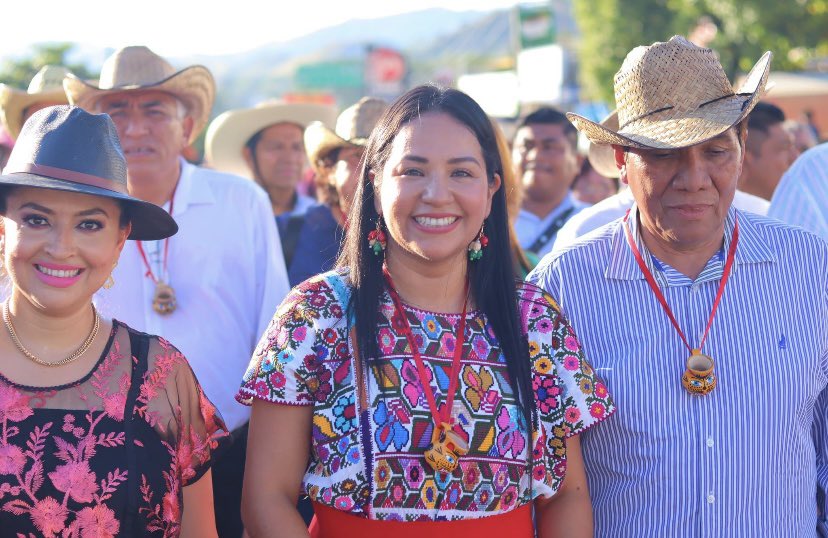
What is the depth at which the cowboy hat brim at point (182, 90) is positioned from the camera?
4.96 m

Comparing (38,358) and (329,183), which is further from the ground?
(329,183)

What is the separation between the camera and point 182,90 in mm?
5242

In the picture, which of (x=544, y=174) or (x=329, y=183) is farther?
(x=544, y=174)

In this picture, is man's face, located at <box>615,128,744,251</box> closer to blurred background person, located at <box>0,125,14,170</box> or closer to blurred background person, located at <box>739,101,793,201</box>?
blurred background person, located at <box>739,101,793,201</box>

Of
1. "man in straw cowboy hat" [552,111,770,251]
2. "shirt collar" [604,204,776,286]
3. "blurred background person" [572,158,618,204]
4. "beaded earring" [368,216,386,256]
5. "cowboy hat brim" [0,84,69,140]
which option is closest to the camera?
"beaded earring" [368,216,386,256]

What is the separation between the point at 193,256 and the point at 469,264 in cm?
185

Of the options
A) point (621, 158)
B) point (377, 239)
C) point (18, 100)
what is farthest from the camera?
point (18, 100)

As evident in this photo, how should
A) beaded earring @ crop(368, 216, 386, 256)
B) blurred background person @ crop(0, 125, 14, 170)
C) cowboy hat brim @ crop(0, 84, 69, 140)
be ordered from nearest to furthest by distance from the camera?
beaded earring @ crop(368, 216, 386, 256), cowboy hat brim @ crop(0, 84, 69, 140), blurred background person @ crop(0, 125, 14, 170)

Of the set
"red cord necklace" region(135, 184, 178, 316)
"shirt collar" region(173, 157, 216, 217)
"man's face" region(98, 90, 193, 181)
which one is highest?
"man's face" region(98, 90, 193, 181)

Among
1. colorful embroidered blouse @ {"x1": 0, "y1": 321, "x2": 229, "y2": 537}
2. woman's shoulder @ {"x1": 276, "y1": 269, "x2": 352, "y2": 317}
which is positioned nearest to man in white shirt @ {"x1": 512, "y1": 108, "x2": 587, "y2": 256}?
woman's shoulder @ {"x1": 276, "y1": 269, "x2": 352, "y2": 317}

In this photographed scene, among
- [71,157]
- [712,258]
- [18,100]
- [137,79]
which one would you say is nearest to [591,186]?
[18,100]

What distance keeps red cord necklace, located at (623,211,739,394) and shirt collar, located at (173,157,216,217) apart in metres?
2.11

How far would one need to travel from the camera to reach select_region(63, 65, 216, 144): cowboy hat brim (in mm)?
4957

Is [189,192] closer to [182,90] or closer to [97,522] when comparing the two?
[182,90]
